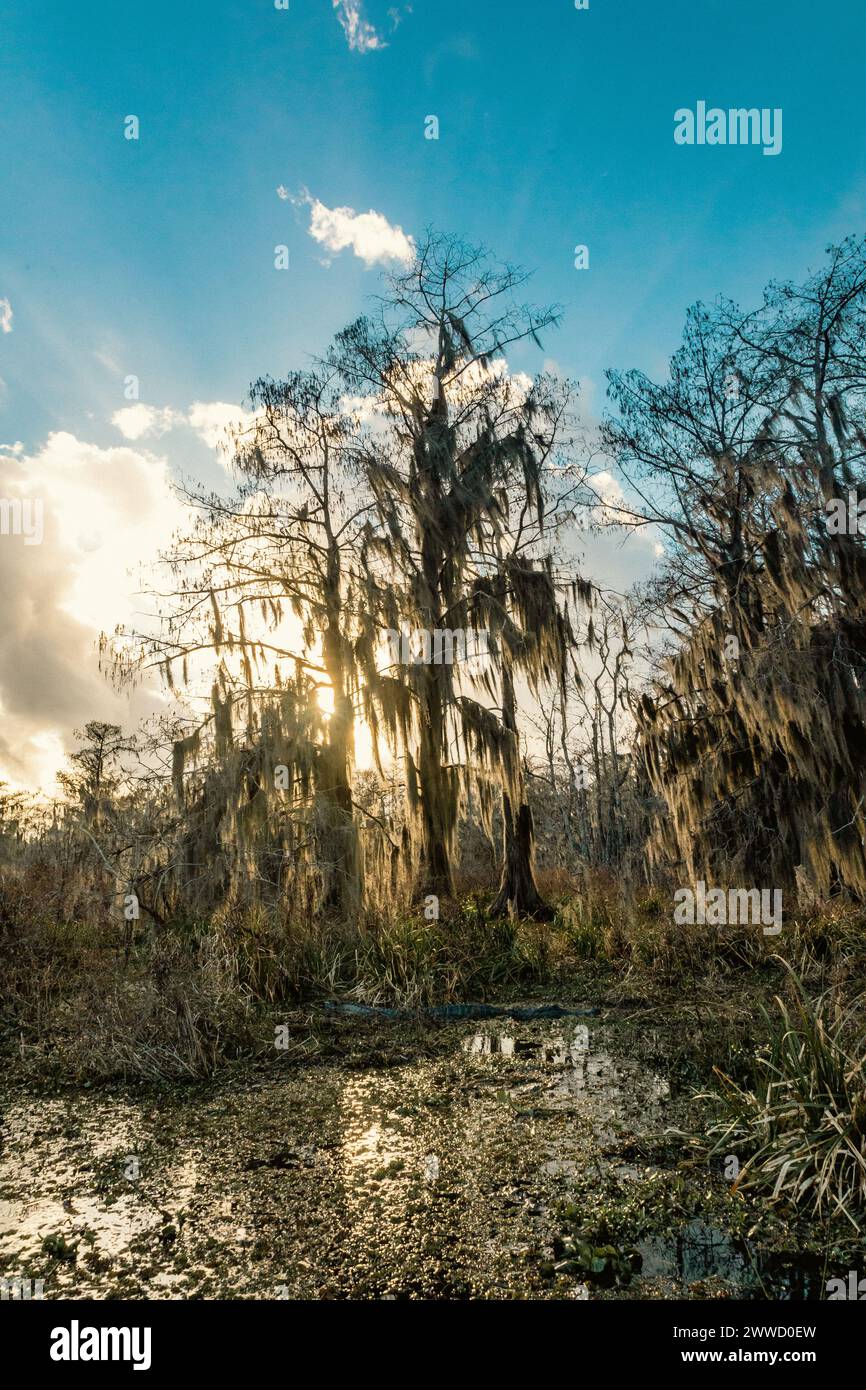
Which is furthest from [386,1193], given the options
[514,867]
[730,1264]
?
[514,867]

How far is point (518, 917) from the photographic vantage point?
34.5 ft

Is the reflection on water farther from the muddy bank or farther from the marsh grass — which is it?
the marsh grass

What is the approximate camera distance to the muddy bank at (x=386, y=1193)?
8.86 feet

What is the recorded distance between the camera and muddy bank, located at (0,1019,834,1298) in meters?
2.70

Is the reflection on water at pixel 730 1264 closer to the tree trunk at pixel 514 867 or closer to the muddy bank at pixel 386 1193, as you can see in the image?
the muddy bank at pixel 386 1193

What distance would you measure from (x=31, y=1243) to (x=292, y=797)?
524 centimetres

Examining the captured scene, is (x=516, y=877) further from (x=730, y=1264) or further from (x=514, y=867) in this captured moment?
(x=730, y=1264)

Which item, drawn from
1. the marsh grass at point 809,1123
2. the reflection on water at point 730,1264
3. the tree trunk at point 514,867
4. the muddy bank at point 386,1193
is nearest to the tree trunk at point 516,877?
the tree trunk at point 514,867

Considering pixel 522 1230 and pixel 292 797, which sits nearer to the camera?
pixel 522 1230

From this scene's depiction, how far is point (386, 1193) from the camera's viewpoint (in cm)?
339

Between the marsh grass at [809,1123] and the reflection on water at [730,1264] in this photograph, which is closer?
the reflection on water at [730,1264]

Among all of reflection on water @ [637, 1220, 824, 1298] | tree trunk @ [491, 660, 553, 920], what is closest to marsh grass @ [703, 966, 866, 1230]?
reflection on water @ [637, 1220, 824, 1298]
